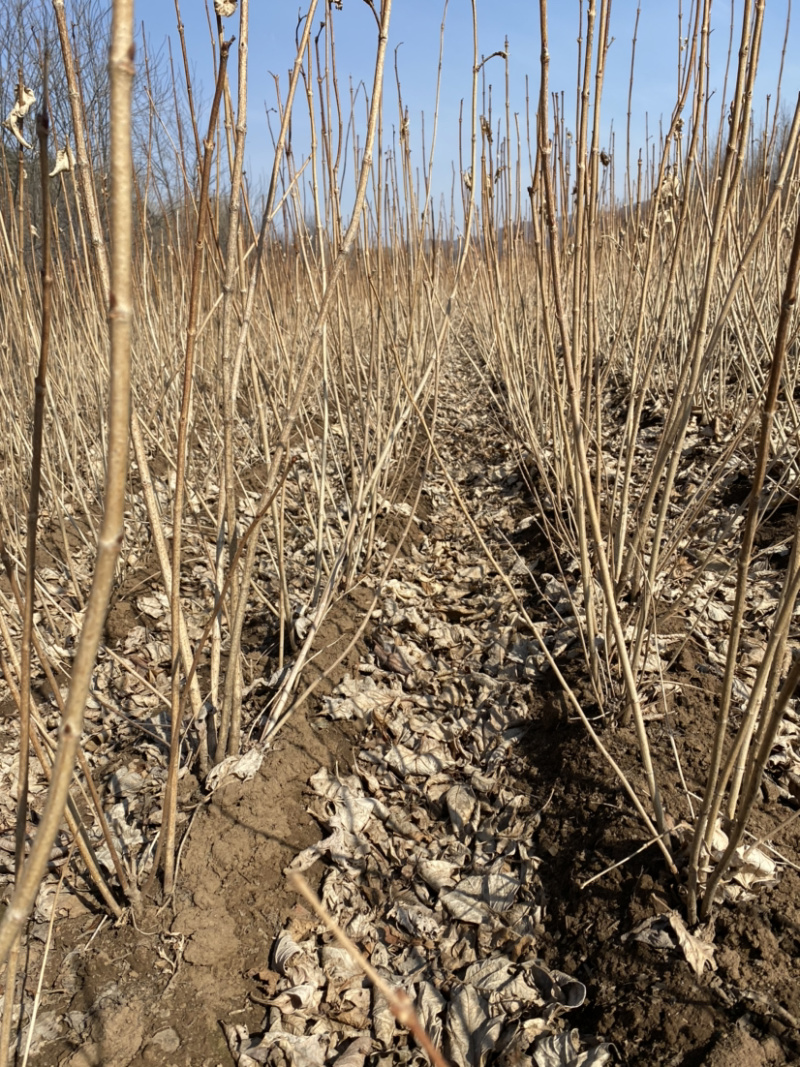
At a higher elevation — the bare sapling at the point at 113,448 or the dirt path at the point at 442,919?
the bare sapling at the point at 113,448

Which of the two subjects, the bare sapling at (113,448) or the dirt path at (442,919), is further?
the dirt path at (442,919)

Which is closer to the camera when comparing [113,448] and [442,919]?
[113,448]

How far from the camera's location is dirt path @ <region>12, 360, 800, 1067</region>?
46.8 inches

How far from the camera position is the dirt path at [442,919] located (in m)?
1.19

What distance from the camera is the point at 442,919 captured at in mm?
1528

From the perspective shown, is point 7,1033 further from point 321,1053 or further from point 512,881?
point 512,881

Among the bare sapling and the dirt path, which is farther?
the dirt path

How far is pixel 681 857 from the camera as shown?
1.38 meters

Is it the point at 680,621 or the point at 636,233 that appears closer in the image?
the point at 680,621

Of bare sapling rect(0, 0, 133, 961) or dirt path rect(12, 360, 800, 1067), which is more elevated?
bare sapling rect(0, 0, 133, 961)

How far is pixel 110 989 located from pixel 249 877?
333 millimetres

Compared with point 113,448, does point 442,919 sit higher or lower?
lower

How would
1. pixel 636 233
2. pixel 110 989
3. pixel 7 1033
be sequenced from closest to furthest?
pixel 7 1033 → pixel 110 989 → pixel 636 233

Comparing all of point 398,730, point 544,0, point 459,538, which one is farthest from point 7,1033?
point 459,538
